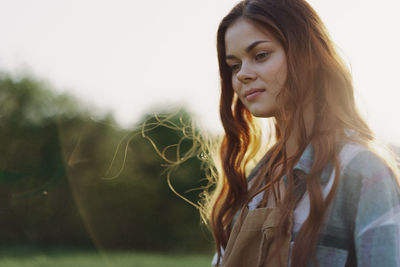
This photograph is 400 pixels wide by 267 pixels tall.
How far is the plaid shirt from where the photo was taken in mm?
1442

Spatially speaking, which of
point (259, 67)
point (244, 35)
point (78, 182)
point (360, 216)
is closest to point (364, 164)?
point (360, 216)

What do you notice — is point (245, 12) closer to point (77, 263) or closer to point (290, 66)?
point (290, 66)

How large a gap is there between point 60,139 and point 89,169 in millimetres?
1360

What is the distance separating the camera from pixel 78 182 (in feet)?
46.8

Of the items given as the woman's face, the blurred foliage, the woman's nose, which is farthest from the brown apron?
the blurred foliage

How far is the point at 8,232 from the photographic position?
12.8 m

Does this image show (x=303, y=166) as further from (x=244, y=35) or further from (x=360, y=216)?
(x=244, y=35)

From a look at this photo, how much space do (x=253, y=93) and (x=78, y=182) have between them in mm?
13174

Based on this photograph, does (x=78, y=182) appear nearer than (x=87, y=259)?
No

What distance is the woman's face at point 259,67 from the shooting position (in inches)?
75.4

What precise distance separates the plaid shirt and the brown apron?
0.30ft

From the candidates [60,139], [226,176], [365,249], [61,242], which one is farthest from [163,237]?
[365,249]

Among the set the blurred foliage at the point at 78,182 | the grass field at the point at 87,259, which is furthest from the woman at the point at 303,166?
the grass field at the point at 87,259

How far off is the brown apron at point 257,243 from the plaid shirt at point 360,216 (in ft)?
0.30
